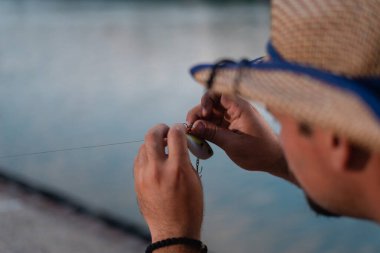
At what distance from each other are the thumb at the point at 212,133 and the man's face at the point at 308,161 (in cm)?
39

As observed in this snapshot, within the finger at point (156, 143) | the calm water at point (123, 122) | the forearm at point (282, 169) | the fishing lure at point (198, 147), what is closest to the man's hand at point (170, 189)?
the finger at point (156, 143)

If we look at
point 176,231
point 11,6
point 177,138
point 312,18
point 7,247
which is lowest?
point 11,6

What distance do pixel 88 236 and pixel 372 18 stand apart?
1598 millimetres

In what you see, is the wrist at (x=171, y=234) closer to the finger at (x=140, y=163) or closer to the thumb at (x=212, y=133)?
the finger at (x=140, y=163)

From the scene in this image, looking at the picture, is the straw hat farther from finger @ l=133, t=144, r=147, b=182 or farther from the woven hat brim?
finger @ l=133, t=144, r=147, b=182

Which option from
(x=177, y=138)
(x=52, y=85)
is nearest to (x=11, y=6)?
(x=52, y=85)

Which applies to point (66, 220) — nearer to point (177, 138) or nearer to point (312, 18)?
point (177, 138)

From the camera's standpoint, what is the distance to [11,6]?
37.6ft

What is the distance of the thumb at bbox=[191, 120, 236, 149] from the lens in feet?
4.05

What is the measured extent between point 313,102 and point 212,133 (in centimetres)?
51

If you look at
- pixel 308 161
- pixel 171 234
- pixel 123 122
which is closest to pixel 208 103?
pixel 171 234

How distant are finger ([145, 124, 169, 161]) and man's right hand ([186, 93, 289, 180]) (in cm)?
15

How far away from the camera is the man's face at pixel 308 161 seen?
0.79 m

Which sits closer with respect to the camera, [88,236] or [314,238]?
[88,236]
